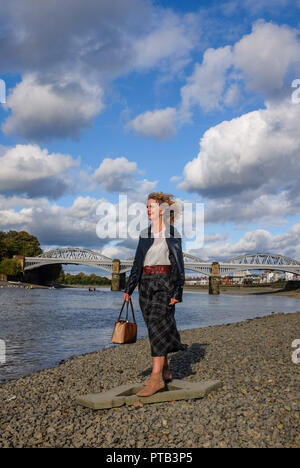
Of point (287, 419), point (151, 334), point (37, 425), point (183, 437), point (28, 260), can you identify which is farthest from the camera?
point (28, 260)

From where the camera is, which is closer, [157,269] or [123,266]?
[157,269]

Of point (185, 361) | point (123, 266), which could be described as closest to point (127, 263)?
point (123, 266)

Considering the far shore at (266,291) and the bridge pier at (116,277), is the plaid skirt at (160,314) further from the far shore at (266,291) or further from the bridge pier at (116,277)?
the bridge pier at (116,277)

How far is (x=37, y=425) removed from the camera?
4285 millimetres

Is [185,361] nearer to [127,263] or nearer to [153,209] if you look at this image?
[153,209]

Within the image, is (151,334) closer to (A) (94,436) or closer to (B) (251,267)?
(A) (94,436)

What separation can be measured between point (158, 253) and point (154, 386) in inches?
63.4

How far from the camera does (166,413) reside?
4312 mm

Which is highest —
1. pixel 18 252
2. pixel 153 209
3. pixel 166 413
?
pixel 18 252

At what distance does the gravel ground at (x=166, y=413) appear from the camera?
3666mm

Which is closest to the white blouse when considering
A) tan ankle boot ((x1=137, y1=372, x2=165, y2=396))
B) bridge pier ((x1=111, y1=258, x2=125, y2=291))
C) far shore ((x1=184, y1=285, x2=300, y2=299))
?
tan ankle boot ((x1=137, y1=372, x2=165, y2=396))

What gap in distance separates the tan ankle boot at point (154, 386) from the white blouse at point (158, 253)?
53.9 inches
